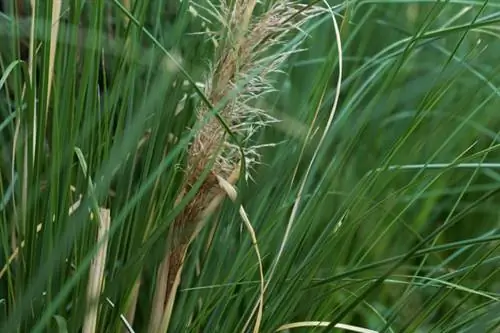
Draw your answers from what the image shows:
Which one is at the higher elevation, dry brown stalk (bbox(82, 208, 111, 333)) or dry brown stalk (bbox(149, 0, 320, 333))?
dry brown stalk (bbox(149, 0, 320, 333))

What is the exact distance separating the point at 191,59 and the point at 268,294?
0.33m

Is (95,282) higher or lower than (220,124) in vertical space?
lower

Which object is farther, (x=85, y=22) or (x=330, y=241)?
(x=85, y=22)

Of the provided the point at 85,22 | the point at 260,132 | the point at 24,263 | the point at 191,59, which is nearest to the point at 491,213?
the point at 260,132

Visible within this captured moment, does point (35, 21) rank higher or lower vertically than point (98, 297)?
→ higher

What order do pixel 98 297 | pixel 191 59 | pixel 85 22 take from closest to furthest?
pixel 98 297 < pixel 191 59 < pixel 85 22

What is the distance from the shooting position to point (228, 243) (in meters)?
0.88

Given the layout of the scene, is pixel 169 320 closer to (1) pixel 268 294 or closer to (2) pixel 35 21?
(1) pixel 268 294

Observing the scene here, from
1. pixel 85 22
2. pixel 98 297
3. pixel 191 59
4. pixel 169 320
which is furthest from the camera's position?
pixel 85 22

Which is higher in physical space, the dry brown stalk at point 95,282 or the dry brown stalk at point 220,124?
the dry brown stalk at point 220,124

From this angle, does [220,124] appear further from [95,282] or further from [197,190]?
[95,282]

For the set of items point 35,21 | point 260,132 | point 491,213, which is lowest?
point 491,213

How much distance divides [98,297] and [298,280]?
0.19m

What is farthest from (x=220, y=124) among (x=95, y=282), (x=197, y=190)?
(x=95, y=282)
